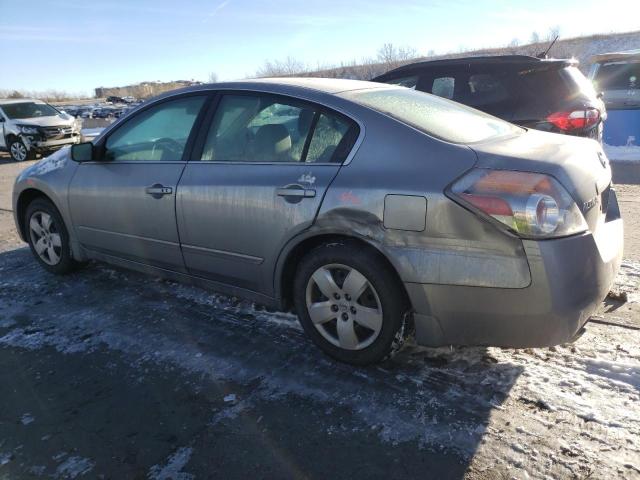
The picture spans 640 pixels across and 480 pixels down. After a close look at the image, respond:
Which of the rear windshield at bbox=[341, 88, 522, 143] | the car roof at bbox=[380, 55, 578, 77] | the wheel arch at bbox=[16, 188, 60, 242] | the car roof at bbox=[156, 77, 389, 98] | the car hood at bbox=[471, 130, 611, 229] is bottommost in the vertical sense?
the wheel arch at bbox=[16, 188, 60, 242]

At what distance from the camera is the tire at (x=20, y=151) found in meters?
14.8

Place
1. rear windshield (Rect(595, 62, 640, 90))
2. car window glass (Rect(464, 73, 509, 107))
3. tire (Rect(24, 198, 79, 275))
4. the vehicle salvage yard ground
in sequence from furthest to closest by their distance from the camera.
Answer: rear windshield (Rect(595, 62, 640, 90))
car window glass (Rect(464, 73, 509, 107))
tire (Rect(24, 198, 79, 275))
the vehicle salvage yard ground

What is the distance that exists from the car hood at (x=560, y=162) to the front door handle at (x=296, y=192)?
866mm

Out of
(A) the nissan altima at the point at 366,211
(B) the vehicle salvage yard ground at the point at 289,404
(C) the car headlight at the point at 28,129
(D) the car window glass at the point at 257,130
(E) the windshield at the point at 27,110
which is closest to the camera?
(B) the vehicle salvage yard ground at the point at 289,404

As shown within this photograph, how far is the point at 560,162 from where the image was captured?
247 centimetres

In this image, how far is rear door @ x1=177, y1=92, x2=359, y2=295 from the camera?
9.24 ft

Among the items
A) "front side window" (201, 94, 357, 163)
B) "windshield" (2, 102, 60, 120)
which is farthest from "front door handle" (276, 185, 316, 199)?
"windshield" (2, 102, 60, 120)

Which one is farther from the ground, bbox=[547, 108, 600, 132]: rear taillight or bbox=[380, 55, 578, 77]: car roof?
bbox=[380, 55, 578, 77]: car roof

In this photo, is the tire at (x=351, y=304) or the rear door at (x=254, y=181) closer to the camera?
the tire at (x=351, y=304)

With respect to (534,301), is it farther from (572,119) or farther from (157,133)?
(572,119)

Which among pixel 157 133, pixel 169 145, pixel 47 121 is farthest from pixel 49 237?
pixel 47 121

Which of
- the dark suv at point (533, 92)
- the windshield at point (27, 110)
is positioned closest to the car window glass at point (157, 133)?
the dark suv at point (533, 92)

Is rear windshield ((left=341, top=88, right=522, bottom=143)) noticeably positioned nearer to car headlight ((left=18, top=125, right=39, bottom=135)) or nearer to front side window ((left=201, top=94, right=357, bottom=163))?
front side window ((left=201, top=94, right=357, bottom=163))

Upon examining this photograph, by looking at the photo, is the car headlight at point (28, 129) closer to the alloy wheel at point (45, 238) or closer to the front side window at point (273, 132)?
the alloy wheel at point (45, 238)
